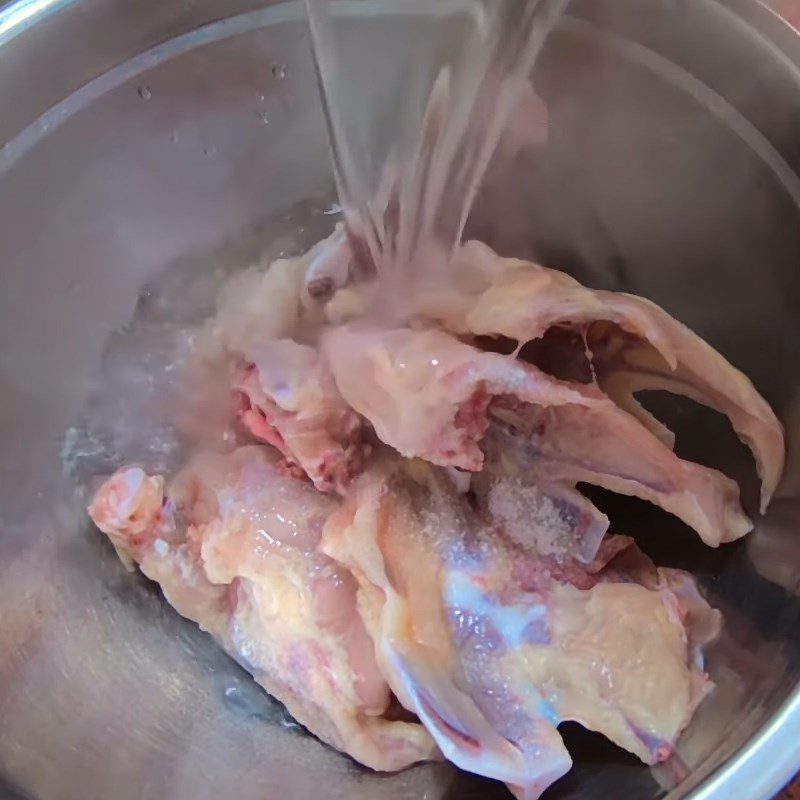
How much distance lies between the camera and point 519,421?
678 mm

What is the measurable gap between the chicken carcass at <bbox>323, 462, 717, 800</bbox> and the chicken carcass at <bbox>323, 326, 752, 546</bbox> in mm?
53

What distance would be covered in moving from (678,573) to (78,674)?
1.44ft

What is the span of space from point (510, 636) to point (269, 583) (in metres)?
0.17

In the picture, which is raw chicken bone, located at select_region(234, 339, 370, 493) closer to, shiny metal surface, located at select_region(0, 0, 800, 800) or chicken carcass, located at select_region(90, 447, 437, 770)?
chicken carcass, located at select_region(90, 447, 437, 770)

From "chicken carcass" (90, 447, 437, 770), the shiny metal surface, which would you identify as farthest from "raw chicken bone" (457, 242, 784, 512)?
"chicken carcass" (90, 447, 437, 770)

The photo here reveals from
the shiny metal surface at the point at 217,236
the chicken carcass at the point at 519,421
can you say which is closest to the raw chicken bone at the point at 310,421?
the chicken carcass at the point at 519,421

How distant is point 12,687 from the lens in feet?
2.11

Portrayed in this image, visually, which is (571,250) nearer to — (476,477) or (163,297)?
(476,477)

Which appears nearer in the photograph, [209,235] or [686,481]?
[686,481]

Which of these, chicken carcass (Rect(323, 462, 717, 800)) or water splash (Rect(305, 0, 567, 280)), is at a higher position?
water splash (Rect(305, 0, 567, 280))

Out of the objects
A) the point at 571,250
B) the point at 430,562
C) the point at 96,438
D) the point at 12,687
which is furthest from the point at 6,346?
the point at 571,250

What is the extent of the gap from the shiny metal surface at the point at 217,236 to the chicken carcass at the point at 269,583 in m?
0.04

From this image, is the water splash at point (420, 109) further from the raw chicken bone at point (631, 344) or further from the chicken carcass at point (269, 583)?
the chicken carcass at point (269, 583)

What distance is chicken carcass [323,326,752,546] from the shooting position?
626mm
